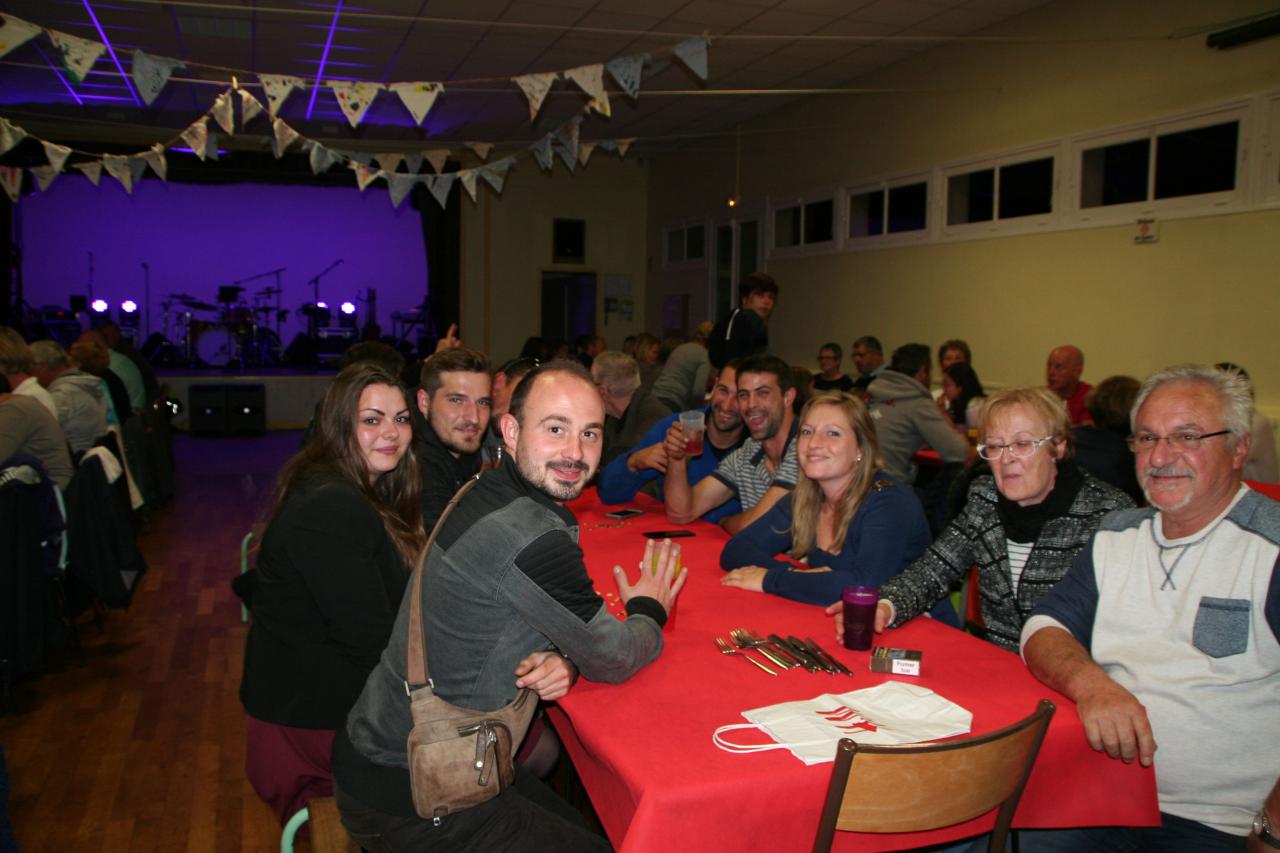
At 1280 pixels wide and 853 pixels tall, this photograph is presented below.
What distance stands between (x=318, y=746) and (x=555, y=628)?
90cm

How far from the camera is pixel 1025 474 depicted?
7.59 feet

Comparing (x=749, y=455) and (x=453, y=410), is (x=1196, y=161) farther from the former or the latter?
(x=453, y=410)

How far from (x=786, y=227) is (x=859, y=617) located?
29.0 feet

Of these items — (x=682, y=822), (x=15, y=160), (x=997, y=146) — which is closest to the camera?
(x=682, y=822)

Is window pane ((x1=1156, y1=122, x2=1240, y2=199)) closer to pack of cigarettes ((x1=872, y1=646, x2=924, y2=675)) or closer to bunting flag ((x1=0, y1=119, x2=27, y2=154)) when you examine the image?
pack of cigarettes ((x1=872, y1=646, x2=924, y2=675))

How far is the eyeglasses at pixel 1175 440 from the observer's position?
1916mm

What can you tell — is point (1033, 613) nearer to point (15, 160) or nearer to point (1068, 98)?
point (1068, 98)

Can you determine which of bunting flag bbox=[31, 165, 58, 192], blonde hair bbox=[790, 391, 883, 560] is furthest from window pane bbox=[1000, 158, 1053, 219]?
bunting flag bbox=[31, 165, 58, 192]

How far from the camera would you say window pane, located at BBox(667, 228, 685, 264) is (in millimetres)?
12977

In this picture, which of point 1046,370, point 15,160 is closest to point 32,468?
point 1046,370

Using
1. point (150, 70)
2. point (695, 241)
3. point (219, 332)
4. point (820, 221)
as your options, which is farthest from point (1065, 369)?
point (219, 332)

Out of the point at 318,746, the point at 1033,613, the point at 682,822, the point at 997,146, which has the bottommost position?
→ the point at 318,746

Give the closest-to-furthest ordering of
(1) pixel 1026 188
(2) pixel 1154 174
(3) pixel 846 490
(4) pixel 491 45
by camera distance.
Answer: (3) pixel 846 490 → (2) pixel 1154 174 → (1) pixel 1026 188 → (4) pixel 491 45

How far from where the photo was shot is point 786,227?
34.1 feet
